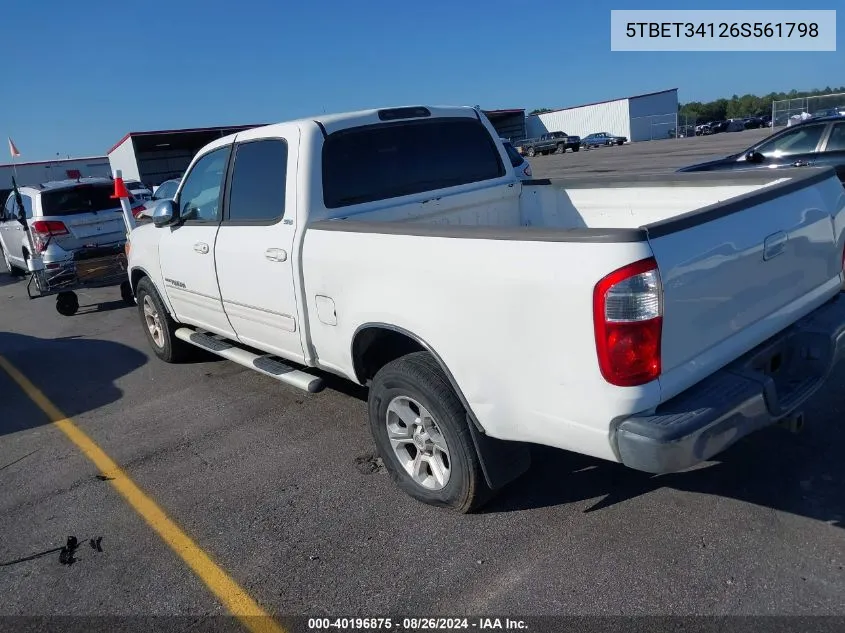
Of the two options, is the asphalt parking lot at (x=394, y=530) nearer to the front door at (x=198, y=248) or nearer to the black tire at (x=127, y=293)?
the front door at (x=198, y=248)

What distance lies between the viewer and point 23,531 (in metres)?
3.74

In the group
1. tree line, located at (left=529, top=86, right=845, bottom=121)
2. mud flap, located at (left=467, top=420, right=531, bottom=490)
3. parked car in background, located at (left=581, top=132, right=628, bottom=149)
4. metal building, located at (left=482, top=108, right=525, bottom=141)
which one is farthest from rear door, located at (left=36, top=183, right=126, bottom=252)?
tree line, located at (left=529, top=86, right=845, bottom=121)

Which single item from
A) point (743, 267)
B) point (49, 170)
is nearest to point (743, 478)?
point (743, 267)

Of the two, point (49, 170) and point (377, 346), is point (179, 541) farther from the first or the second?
point (49, 170)

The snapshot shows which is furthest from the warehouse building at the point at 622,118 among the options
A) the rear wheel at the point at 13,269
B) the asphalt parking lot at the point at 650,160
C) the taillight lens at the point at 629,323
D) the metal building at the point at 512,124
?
the taillight lens at the point at 629,323

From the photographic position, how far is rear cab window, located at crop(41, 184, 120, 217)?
10.5 m

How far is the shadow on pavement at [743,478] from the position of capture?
334 centimetres

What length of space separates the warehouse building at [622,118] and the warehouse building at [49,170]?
3881 centimetres

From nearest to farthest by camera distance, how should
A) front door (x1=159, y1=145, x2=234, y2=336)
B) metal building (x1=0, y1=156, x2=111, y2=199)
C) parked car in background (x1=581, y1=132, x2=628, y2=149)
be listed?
front door (x1=159, y1=145, x2=234, y2=336) → metal building (x1=0, y1=156, x2=111, y2=199) → parked car in background (x1=581, y1=132, x2=628, y2=149)

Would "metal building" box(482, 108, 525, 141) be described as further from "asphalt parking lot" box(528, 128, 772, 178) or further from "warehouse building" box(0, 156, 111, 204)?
"warehouse building" box(0, 156, 111, 204)

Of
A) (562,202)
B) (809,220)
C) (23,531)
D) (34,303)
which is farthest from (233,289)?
(34,303)

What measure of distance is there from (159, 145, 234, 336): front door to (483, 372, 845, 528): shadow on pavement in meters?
2.55

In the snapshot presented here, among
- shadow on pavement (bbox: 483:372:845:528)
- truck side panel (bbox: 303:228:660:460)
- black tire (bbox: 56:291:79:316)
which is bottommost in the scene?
shadow on pavement (bbox: 483:372:845:528)

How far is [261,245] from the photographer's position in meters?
4.17
